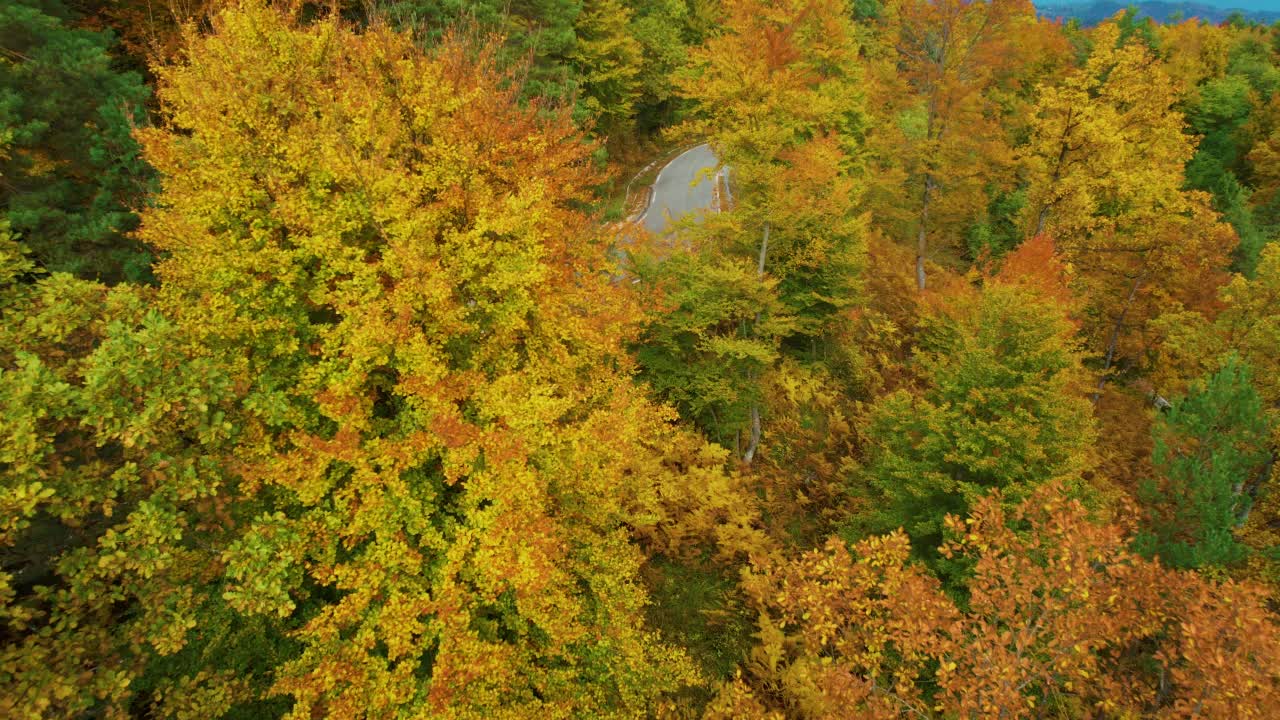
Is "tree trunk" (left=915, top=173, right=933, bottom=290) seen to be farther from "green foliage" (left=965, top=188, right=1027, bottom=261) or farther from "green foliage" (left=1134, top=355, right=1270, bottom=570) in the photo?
"green foliage" (left=1134, top=355, right=1270, bottom=570)

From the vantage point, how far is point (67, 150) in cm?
1217

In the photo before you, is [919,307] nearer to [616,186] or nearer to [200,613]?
[616,186]

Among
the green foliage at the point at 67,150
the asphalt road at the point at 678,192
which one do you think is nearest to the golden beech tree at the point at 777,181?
the asphalt road at the point at 678,192

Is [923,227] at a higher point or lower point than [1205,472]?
higher

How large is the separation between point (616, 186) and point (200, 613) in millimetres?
29827

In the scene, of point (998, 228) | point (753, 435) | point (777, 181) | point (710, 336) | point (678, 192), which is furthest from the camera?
point (998, 228)

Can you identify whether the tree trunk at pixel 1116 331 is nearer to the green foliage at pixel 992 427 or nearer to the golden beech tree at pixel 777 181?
the golden beech tree at pixel 777 181

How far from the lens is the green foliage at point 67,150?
11164 mm

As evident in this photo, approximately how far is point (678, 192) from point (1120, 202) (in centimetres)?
2112

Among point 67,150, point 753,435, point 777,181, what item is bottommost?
point 753,435

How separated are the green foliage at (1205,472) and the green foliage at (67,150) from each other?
934 inches

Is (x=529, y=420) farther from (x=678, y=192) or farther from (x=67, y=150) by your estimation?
(x=678, y=192)

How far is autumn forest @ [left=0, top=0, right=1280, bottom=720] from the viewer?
698 cm

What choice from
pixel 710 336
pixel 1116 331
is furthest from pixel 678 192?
pixel 1116 331
